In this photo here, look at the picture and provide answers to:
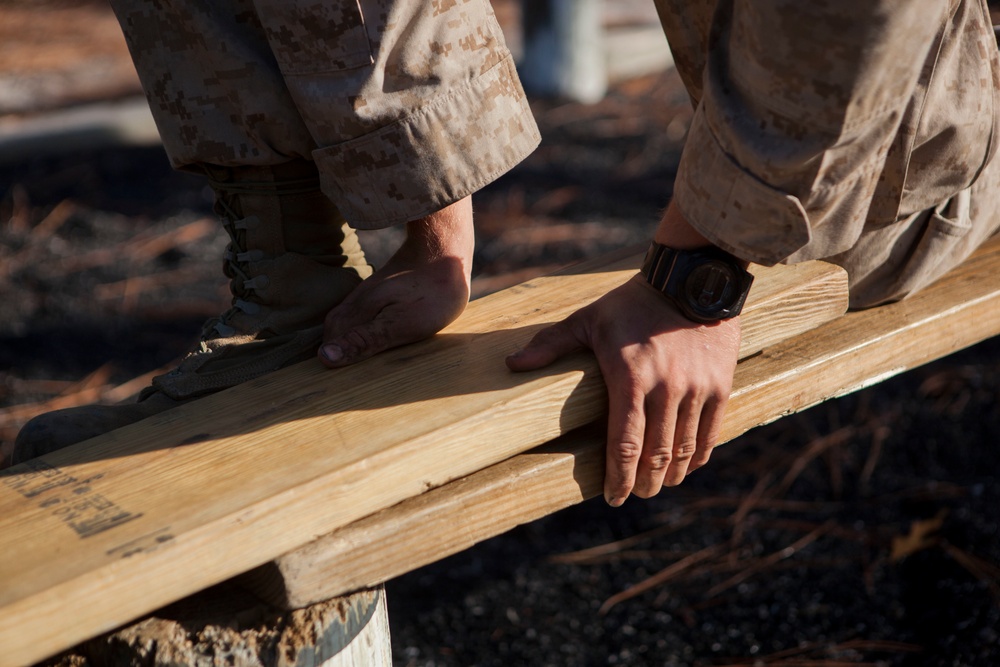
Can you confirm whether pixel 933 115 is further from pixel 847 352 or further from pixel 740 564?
pixel 740 564

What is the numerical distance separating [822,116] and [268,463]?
0.68 meters

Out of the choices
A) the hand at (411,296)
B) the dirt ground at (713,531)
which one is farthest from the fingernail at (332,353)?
the dirt ground at (713,531)

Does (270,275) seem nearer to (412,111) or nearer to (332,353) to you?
(332,353)

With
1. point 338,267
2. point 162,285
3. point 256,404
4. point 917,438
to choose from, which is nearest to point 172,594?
point 256,404

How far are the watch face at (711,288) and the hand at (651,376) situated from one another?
3 cm

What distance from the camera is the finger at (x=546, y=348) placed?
3.95ft

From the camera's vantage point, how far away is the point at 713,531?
7.01ft

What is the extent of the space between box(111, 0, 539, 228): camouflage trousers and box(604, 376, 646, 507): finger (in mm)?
367

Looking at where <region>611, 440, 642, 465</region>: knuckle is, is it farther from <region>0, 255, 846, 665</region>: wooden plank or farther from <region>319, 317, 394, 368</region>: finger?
<region>319, 317, 394, 368</region>: finger

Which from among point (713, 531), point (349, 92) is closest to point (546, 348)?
point (349, 92)

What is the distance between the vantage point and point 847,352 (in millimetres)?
1356

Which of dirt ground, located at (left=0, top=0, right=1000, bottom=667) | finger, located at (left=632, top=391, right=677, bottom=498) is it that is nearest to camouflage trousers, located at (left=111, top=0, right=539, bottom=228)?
finger, located at (left=632, top=391, right=677, bottom=498)

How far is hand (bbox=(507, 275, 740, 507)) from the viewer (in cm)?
113

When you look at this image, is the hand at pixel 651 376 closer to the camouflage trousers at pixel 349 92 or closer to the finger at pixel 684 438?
the finger at pixel 684 438
